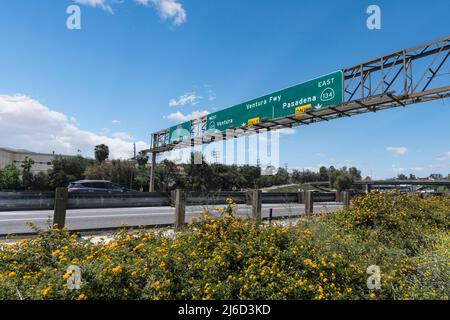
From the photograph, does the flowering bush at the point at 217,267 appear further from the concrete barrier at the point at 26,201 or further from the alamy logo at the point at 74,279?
the concrete barrier at the point at 26,201

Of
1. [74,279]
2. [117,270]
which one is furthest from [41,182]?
[117,270]

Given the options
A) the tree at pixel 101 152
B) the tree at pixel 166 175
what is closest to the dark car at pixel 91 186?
the tree at pixel 166 175

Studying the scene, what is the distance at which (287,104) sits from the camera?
14.2 meters

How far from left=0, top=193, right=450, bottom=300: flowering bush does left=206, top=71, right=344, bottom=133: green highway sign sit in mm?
9177

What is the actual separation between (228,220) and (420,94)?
35.8 ft

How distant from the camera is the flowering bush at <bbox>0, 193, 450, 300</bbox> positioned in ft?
7.79

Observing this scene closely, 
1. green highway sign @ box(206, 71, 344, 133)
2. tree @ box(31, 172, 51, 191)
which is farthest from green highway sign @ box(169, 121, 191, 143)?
tree @ box(31, 172, 51, 191)

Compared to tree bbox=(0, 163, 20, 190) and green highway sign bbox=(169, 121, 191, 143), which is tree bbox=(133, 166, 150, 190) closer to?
tree bbox=(0, 163, 20, 190)

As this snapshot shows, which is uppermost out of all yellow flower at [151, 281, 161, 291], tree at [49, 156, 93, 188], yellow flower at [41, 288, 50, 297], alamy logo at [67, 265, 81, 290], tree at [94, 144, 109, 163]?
tree at [94, 144, 109, 163]

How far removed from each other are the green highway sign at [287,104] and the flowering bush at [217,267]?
30.1ft

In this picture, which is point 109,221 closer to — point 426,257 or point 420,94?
point 426,257

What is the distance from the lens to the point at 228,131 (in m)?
Answer: 18.0

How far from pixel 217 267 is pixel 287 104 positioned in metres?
12.6
